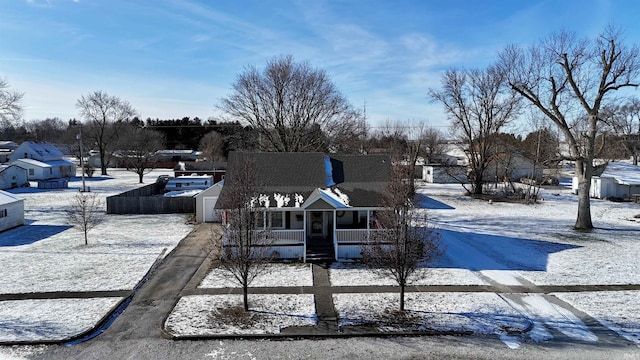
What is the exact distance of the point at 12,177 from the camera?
46.8 m

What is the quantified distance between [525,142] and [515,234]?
142ft

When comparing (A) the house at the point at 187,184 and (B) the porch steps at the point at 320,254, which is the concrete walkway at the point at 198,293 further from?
(A) the house at the point at 187,184

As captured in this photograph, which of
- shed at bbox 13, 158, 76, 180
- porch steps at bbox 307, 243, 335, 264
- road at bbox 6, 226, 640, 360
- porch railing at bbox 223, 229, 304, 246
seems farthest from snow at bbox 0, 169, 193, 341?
shed at bbox 13, 158, 76, 180

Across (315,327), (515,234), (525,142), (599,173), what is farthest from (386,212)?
(525,142)

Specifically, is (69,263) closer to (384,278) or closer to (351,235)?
(351,235)

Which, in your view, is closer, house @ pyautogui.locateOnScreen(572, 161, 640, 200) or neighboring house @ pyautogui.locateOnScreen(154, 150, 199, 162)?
house @ pyautogui.locateOnScreen(572, 161, 640, 200)

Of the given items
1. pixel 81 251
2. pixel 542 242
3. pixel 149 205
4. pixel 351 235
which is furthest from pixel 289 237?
pixel 149 205

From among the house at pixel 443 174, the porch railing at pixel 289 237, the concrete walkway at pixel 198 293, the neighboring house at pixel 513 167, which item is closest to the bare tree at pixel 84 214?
the concrete walkway at pixel 198 293

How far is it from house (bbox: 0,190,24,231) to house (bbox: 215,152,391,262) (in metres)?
14.4

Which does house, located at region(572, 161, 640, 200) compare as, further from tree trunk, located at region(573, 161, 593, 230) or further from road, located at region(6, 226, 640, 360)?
road, located at region(6, 226, 640, 360)

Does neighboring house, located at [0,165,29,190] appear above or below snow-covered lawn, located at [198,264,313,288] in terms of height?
above

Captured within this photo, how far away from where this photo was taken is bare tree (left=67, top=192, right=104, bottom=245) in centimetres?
2267

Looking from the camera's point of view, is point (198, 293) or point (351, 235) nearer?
point (198, 293)

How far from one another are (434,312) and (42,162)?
60.6 metres
